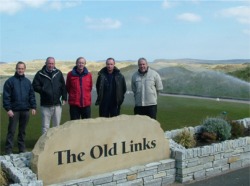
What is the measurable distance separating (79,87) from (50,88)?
21.4 inches

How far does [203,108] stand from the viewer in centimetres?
1452

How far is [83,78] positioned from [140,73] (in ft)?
3.86

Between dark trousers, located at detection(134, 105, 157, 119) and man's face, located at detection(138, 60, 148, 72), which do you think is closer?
man's face, located at detection(138, 60, 148, 72)

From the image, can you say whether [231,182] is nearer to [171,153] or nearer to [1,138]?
[171,153]

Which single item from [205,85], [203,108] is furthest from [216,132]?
[205,85]

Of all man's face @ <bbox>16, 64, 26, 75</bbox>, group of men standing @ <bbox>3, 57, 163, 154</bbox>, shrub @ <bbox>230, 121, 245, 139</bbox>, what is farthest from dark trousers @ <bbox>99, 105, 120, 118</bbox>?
shrub @ <bbox>230, 121, 245, 139</bbox>

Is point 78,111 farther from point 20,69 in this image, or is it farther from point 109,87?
point 20,69

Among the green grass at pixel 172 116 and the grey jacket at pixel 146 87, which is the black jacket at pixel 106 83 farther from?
the green grass at pixel 172 116

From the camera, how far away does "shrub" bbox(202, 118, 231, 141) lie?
298 inches

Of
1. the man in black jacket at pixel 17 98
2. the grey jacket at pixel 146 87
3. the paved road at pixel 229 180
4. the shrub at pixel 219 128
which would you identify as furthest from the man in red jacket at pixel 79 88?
the shrub at pixel 219 128

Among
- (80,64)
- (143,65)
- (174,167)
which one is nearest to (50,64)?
(80,64)

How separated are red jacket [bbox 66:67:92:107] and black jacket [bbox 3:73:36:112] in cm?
79

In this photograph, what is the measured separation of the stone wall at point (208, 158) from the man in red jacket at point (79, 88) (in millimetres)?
1846

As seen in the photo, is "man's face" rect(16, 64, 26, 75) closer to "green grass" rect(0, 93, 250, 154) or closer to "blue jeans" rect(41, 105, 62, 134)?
"blue jeans" rect(41, 105, 62, 134)
